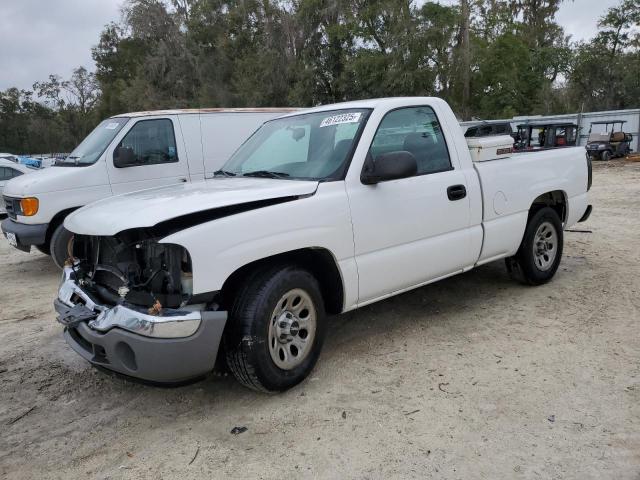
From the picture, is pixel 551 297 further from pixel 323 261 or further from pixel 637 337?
pixel 323 261

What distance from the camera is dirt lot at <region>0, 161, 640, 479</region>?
282 centimetres

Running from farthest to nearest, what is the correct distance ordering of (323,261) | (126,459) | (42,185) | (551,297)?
(42,185)
(551,297)
(323,261)
(126,459)

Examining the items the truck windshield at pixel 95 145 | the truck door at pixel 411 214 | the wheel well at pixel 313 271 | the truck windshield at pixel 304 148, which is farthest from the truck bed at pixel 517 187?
the truck windshield at pixel 95 145

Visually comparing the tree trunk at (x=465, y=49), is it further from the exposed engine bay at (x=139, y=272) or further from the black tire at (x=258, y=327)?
the exposed engine bay at (x=139, y=272)

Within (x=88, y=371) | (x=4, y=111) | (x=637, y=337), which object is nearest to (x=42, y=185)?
(x=88, y=371)

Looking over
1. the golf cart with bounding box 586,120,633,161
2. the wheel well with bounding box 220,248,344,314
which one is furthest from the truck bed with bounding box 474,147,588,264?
the golf cart with bounding box 586,120,633,161

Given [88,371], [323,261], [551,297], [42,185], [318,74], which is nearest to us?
[323,261]

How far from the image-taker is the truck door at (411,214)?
380 cm

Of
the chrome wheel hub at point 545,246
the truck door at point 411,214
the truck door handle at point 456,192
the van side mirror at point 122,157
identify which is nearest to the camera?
the truck door at point 411,214

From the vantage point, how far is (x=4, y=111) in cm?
6725

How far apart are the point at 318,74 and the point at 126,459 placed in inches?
1272

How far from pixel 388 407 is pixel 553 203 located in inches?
134

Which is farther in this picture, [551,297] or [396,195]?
[551,297]

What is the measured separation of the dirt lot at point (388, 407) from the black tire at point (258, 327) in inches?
7.8
